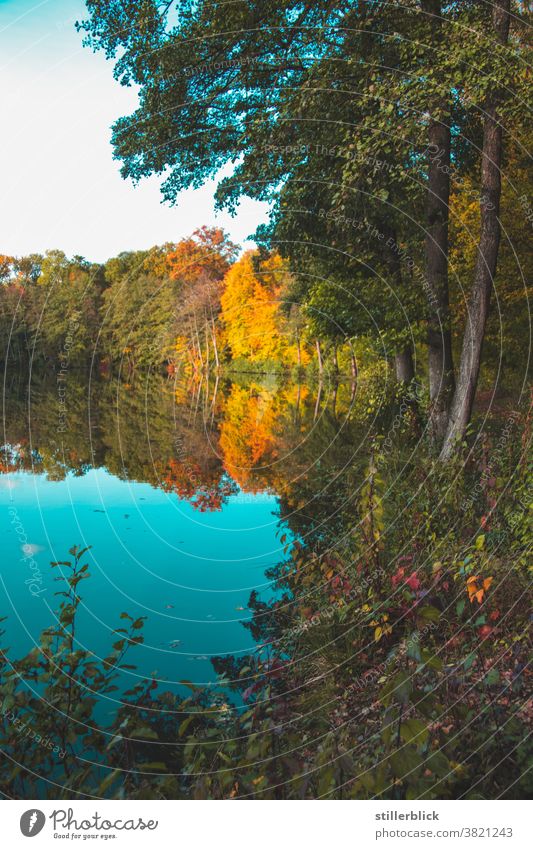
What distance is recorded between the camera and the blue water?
6570mm

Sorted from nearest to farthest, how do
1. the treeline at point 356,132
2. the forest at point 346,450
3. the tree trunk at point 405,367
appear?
the forest at point 346,450
the treeline at point 356,132
the tree trunk at point 405,367

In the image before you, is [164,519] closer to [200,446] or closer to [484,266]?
[484,266]

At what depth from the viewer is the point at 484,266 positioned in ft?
27.6

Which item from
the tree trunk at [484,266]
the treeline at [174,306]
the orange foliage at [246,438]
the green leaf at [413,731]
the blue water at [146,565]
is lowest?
the green leaf at [413,731]

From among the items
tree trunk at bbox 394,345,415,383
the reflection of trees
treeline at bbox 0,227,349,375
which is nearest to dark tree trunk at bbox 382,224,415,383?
tree trunk at bbox 394,345,415,383

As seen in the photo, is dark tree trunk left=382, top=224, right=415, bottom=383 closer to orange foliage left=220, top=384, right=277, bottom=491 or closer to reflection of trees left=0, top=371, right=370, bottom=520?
reflection of trees left=0, top=371, right=370, bottom=520

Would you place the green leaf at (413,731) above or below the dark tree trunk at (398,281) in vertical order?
below

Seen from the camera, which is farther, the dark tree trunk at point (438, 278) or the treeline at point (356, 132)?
the dark tree trunk at point (438, 278)

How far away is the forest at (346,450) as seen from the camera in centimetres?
332

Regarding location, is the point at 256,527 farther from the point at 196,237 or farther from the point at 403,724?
the point at 196,237

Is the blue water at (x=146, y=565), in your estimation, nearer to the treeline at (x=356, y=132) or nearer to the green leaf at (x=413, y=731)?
the green leaf at (x=413, y=731)

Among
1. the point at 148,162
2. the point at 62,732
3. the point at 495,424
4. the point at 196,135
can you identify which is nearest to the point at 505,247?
the point at 495,424

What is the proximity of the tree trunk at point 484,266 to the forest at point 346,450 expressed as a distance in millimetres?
40

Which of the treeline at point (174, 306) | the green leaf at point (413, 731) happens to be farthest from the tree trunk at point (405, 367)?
the green leaf at point (413, 731)
